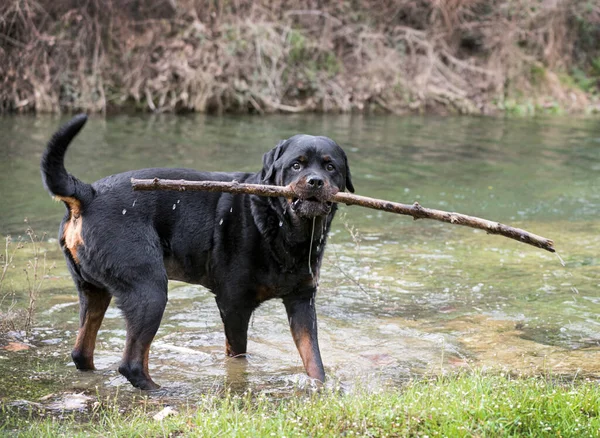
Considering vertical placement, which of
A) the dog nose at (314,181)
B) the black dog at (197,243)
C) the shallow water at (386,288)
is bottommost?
the shallow water at (386,288)

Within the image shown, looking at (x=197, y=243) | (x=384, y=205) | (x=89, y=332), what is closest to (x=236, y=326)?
(x=197, y=243)

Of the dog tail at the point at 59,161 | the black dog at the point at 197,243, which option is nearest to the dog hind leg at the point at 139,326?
the black dog at the point at 197,243

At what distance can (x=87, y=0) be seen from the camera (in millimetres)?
19047

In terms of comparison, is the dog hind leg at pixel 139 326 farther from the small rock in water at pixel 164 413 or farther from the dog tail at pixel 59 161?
the dog tail at pixel 59 161

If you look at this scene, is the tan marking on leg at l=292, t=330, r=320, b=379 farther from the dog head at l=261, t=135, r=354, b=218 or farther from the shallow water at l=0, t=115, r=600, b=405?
Result: the dog head at l=261, t=135, r=354, b=218

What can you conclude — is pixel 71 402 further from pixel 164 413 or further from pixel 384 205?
pixel 384 205

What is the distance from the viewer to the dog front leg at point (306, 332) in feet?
16.1

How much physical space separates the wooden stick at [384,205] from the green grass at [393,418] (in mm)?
824

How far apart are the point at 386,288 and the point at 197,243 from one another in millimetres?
2649

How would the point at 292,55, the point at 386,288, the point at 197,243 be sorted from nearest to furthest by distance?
the point at 197,243, the point at 386,288, the point at 292,55

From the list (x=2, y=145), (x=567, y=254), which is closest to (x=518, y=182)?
(x=567, y=254)

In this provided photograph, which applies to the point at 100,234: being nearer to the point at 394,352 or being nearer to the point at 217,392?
the point at 217,392

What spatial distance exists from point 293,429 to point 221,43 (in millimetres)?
17330

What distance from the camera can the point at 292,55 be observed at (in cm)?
2100
